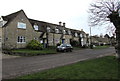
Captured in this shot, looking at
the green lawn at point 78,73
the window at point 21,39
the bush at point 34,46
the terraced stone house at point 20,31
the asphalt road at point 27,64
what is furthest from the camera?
the window at point 21,39

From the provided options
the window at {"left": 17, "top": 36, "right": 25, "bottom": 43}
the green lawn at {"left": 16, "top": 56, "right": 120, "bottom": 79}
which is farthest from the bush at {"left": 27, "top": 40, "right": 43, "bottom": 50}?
the green lawn at {"left": 16, "top": 56, "right": 120, "bottom": 79}

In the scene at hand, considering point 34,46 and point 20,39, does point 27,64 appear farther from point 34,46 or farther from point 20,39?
point 20,39

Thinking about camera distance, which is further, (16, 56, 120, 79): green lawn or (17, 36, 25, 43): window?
(17, 36, 25, 43): window

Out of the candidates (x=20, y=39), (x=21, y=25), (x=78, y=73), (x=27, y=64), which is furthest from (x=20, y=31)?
(x=78, y=73)

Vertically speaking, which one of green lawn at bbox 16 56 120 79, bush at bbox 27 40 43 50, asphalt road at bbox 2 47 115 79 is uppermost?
bush at bbox 27 40 43 50

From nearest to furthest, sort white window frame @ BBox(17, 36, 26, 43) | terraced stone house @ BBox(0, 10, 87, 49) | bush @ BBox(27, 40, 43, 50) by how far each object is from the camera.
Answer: terraced stone house @ BBox(0, 10, 87, 49) → bush @ BBox(27, 40, 43, 50) → white window frame @ BBox(17, 36, 26, 43)

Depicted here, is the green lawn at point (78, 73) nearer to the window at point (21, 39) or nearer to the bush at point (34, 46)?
the bush at point (34, 46)

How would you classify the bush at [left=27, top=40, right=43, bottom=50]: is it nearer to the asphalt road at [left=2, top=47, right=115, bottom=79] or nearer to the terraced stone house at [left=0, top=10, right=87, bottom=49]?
the terraced stone house at [left=0, top=10, right=87, bottom=49]

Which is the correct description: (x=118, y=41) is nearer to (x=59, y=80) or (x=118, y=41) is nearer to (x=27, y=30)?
(x=59, y=80)

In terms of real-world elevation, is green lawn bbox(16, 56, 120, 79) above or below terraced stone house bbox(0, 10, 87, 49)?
below

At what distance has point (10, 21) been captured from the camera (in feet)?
89.8

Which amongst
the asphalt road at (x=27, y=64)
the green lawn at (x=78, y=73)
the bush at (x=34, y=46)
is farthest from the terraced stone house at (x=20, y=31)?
the green lawn at (x=78, y=73)

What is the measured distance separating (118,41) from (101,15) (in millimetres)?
4048

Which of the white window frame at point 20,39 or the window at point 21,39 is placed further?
the window at point 21,39
